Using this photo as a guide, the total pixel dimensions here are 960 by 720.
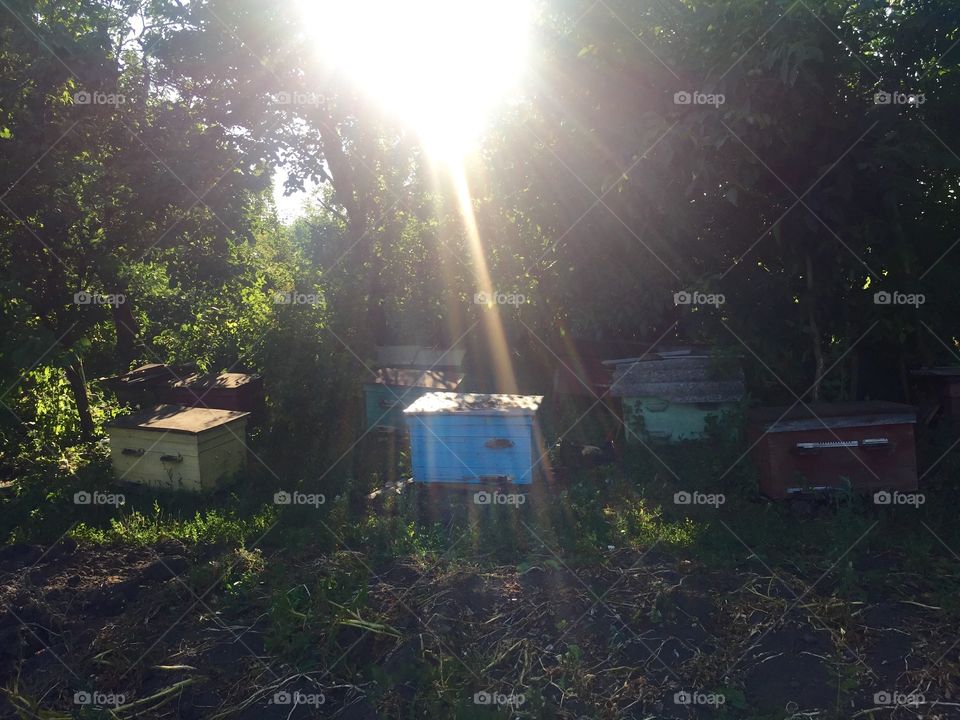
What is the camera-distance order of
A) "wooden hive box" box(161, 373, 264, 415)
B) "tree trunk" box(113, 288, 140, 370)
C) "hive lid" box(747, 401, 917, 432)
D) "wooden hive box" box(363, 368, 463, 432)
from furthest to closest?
"tree trunk" box(113, 288, 140, 370) < "wooden hive box" box(161, 373, 264, 415) < "wooden hive box" box(363, 368, 463, 432) < "hive lid" box(747, 401, 917, 432)

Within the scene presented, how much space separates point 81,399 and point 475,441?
583 centimetres

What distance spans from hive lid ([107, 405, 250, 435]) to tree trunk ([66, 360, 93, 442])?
2.26 meters

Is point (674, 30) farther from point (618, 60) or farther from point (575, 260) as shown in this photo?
point (575, 260)

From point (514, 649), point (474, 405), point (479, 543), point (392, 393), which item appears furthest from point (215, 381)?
point (514, 649)

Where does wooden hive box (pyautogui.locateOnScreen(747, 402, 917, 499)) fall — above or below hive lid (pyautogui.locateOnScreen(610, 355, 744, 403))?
below

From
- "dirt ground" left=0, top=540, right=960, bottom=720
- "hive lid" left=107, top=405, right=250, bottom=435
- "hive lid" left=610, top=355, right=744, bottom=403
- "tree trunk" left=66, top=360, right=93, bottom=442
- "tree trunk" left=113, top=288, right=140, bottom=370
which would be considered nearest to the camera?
"dirt ground" left=0, top=540, right=960, bottom=720

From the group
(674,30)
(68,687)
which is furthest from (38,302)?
(674,30)

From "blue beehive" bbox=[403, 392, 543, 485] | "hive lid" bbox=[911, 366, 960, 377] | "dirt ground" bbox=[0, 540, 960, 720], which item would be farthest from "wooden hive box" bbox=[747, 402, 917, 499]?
"blue beehive" bbox=[403, 392, 543, 485]

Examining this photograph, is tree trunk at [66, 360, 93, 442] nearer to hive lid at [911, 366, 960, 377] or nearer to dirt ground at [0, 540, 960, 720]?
dirt ground at [0, 540, 960, 720]

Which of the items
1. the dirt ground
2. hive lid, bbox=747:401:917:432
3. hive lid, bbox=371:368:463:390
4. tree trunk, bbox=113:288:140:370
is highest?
tree trunk, bbox=113:288:140:370

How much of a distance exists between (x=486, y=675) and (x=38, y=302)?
22.9 ft

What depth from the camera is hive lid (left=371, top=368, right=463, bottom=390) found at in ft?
27.0

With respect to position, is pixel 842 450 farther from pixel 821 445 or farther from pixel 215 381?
pixel 215 381

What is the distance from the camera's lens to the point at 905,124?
6910 millimetres
